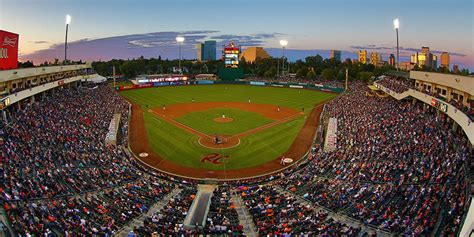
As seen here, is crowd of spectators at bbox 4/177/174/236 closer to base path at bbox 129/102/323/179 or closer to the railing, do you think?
base path at bbox 129/102/323/179

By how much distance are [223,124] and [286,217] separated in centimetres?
2854

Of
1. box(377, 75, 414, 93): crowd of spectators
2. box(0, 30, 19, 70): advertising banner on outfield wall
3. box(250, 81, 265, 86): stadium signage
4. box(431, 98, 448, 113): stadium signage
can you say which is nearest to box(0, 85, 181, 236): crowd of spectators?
box(0, 30, 19, 70): advertising banner on outfield wall

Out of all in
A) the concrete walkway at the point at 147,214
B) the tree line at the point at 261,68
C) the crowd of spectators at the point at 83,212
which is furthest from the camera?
the tree line at the point at 261,68

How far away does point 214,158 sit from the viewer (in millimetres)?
33438

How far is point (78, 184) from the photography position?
2250 cm

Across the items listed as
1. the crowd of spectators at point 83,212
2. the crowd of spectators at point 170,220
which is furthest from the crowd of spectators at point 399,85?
A: the crowd of spectators at point 83,212

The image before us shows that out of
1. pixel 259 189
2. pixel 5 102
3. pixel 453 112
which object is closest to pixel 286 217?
pixel 259 189

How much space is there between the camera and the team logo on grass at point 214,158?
32.4 metres

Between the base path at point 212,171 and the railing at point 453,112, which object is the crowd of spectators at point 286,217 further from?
the railing at point 453,112

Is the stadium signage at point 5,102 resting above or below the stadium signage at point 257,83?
below

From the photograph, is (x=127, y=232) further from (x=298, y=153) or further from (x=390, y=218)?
(x=298, y=153)

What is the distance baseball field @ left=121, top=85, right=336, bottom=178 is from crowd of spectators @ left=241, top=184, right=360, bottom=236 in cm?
731

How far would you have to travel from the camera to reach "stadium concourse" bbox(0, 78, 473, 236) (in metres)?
17.2

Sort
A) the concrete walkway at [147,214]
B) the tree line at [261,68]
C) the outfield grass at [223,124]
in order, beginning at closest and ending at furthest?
the concrete walkway at [147,214] → the outfield grass at [223,124] → the tree line at [261,68]
